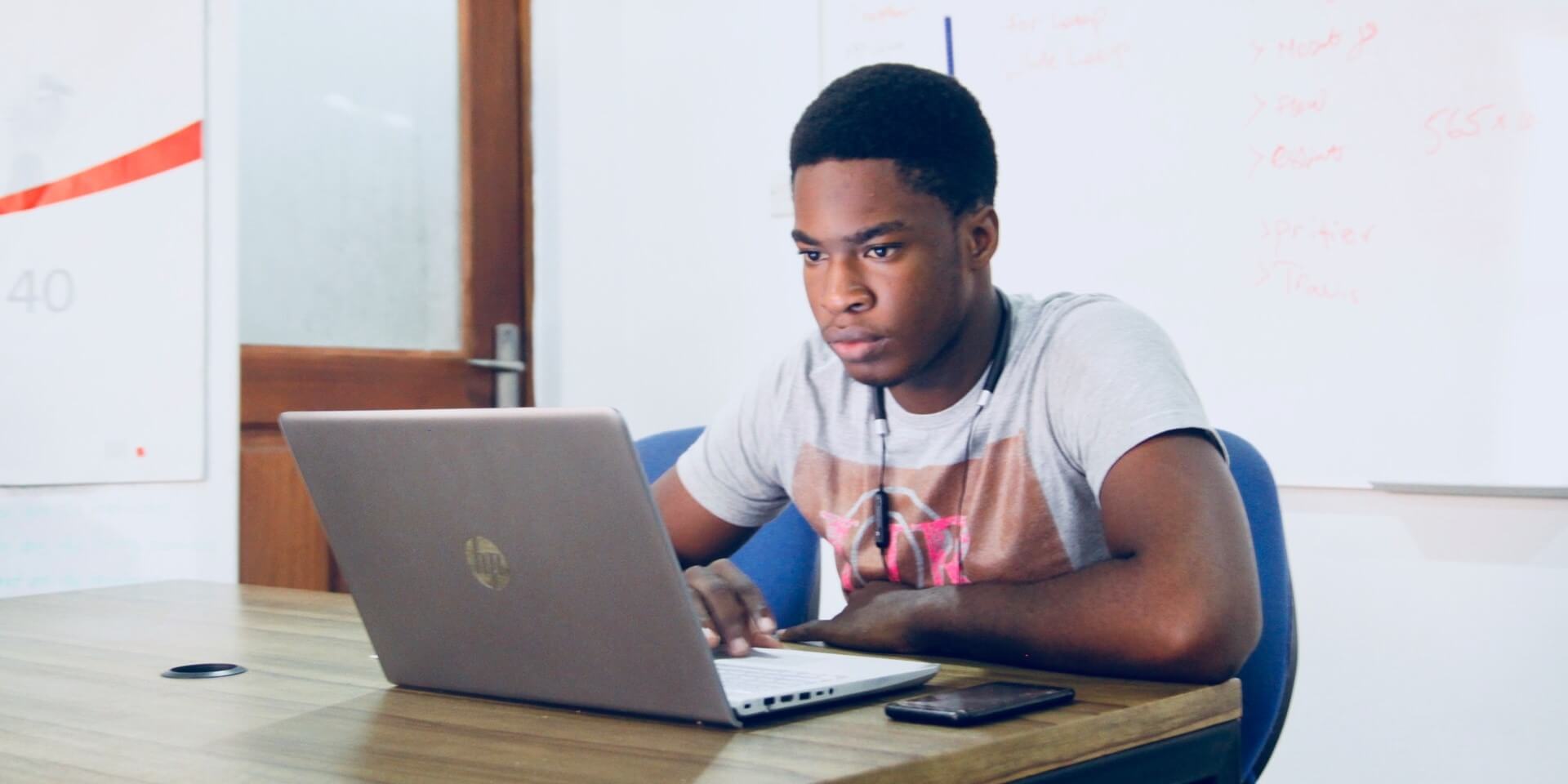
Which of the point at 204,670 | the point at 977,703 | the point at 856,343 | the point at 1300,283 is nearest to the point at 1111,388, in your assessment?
the point at 856,343

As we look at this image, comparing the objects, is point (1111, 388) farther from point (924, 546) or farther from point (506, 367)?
point (506, 367)

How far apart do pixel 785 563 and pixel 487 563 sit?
0.82 m

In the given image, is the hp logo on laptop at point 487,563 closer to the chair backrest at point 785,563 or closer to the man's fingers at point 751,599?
the man's fingers at point 751,599

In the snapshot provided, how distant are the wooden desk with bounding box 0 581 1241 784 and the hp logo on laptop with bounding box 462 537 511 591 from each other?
0.08 meters

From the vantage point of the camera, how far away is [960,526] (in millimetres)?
1350

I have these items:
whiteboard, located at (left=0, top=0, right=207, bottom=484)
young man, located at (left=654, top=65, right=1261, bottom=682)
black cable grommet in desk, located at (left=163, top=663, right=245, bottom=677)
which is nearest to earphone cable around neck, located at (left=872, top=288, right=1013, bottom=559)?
young man, located at (left=654, top=65, right=1261, bottom=682)

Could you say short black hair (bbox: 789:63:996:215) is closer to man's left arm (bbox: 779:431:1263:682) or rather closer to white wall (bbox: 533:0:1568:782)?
man's left arm (bbox: 779:431:1263:682)

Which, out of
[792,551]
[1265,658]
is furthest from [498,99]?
[1265,658]

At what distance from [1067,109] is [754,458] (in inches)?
50.7

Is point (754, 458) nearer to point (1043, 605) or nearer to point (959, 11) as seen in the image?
point (1043, 605)

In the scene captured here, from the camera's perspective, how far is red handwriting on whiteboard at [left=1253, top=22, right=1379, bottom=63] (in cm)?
219

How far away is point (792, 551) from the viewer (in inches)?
65.3

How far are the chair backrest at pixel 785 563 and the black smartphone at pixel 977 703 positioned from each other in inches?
30.4

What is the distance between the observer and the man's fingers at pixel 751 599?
1.07 meters
